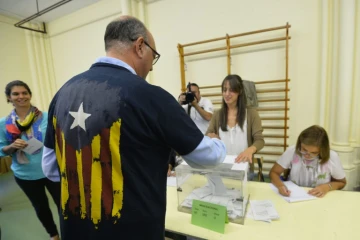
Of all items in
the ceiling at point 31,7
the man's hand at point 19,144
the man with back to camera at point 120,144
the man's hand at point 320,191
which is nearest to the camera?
the man with back to camera at point 120,144

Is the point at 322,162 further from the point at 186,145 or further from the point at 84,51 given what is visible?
the point at 84,51

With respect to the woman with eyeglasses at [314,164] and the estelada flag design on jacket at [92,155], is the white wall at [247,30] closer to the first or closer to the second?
the woman with eyeglasses at [314,164]

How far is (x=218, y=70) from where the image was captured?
2.82 metres

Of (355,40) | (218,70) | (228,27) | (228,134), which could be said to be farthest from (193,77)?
(355,40)

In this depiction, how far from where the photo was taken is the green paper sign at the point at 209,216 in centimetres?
82

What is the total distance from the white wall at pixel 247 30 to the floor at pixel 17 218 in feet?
7.75

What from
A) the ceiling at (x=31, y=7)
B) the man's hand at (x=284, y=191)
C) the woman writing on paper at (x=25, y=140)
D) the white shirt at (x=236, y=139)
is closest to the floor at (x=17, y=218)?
→ the woman writing on paper at (x=25, y=140)

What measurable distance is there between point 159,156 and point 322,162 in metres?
1.15

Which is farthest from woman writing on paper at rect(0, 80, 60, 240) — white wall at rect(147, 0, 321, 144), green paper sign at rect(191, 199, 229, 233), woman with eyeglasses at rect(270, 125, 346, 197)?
white wall at rect(147, 0, 321, 144)

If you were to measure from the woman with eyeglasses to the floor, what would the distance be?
2.08m

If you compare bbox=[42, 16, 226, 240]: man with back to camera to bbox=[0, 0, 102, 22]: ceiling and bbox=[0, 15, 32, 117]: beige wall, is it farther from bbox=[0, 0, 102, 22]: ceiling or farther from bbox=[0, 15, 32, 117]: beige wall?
bbox=[0, 15, 32, 117]: beige wall

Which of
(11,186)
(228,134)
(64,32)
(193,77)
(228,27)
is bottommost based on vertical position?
(11,186)

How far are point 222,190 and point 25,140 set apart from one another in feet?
4.62

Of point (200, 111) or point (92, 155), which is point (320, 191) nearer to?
point (92, 155)
